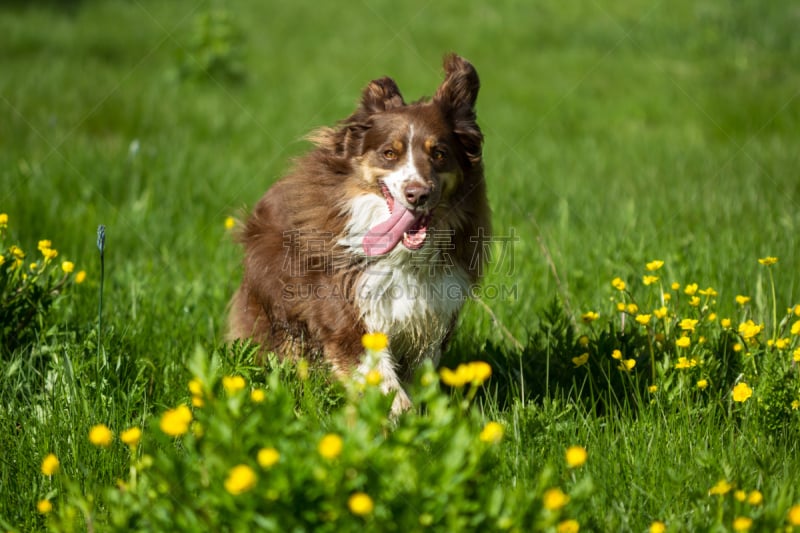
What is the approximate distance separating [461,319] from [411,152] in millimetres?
1207

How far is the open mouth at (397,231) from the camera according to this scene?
3172 mm

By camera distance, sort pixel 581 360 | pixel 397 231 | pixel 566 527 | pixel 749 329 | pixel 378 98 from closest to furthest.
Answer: pixel 566 527
pixel 749 329
pixel 397 231
pixel 581 360
pixel 378 98

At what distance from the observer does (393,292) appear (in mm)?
3273

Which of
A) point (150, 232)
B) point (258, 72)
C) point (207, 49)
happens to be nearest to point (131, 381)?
point (150, 232)

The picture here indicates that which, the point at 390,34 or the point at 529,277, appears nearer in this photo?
the point at 529,277

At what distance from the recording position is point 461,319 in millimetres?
4160

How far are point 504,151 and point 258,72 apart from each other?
495 centimetres

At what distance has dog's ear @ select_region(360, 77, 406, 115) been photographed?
3.48m

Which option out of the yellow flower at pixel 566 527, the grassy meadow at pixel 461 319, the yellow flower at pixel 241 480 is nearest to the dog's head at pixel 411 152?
the grassy meadow at pixel 461 319

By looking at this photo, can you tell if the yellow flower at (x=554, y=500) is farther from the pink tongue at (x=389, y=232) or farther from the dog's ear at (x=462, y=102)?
the dog's ear at (x=462, y=102)

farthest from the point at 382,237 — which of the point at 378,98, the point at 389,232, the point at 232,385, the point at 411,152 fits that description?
the point at 232,385

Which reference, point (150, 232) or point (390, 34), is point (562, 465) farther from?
point (390, 34)

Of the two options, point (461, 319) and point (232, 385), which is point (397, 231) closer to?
point (461, 319)

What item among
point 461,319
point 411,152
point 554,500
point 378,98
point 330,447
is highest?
point 378,98
